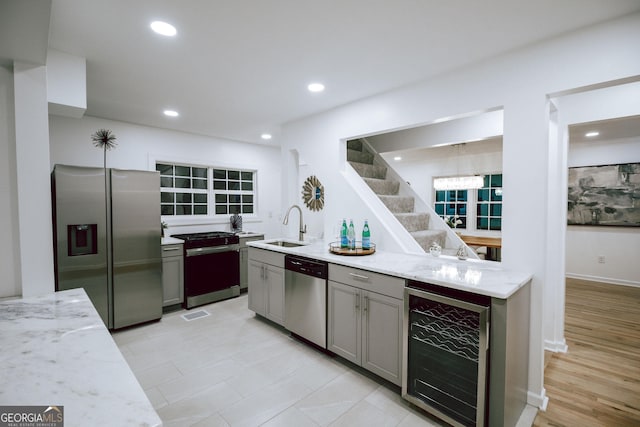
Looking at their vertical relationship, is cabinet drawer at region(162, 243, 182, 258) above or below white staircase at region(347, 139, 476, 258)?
below

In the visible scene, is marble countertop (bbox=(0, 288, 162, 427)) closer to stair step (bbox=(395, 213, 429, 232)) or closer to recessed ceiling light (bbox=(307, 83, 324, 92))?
recessed ceiling light (bbox=(307, 83, 324, 92))

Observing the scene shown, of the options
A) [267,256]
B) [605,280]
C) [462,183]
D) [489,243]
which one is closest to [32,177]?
[267,256]

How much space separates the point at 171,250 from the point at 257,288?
129 cm

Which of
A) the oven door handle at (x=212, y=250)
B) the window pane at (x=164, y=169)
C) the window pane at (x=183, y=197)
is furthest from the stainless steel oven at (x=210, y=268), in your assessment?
the window pane at (x=164, y=169)

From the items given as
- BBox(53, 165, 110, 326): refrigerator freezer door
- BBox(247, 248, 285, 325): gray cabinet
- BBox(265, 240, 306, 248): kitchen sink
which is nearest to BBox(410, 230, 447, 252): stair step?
BBox(265, 240, 306, 248): kitchen sink

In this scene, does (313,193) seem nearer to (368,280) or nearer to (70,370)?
(368,280)

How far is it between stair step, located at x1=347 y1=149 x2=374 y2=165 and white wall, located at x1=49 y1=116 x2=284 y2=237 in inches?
86.1

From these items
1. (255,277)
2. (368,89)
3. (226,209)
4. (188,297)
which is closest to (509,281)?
(368,89)

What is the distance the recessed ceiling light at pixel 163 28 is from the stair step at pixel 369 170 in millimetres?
2330

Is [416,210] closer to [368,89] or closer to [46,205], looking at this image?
[368,89]

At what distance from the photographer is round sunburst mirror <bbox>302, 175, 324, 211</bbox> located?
3889 mm

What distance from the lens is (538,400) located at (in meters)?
2.11

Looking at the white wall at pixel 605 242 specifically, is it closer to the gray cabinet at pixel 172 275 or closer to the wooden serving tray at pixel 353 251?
the wooden serving tray at pixel 353 251

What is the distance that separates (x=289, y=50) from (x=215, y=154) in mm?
3260
